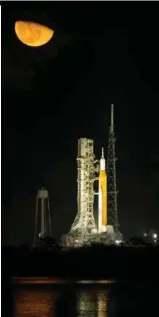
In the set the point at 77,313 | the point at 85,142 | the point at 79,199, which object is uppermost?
the point at 85,142

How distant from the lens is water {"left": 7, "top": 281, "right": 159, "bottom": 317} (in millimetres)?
18344

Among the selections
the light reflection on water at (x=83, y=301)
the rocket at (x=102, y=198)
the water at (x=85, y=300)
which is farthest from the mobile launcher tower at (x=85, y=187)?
the light reflection on water at (x=83, y=301)

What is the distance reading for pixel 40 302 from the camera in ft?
69.7

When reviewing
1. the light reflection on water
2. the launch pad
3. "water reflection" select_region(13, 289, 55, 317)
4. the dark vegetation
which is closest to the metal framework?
the launch pad

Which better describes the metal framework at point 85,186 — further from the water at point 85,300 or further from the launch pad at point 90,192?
the water at point 85,300

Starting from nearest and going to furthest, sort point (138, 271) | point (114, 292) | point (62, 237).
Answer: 1. point (114, 292)
2. point (138, 271)
3. point (62, 237)

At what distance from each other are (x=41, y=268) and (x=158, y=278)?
21.2 feet

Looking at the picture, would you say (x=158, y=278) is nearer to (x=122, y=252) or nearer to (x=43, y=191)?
(x=122, y=252)

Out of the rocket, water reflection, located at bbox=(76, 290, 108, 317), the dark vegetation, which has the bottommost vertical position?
water reflection, located at bbox=(76, 290, 108, 317)

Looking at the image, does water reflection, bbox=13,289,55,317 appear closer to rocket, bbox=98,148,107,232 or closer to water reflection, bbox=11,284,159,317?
water reflection, bbox=11,284,159,317

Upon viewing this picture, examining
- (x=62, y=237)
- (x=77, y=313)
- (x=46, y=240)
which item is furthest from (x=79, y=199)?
(x=77, y=313)

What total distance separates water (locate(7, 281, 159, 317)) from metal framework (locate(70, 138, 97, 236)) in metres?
34.3

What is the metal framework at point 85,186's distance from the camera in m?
63.3

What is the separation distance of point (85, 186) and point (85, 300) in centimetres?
4217
